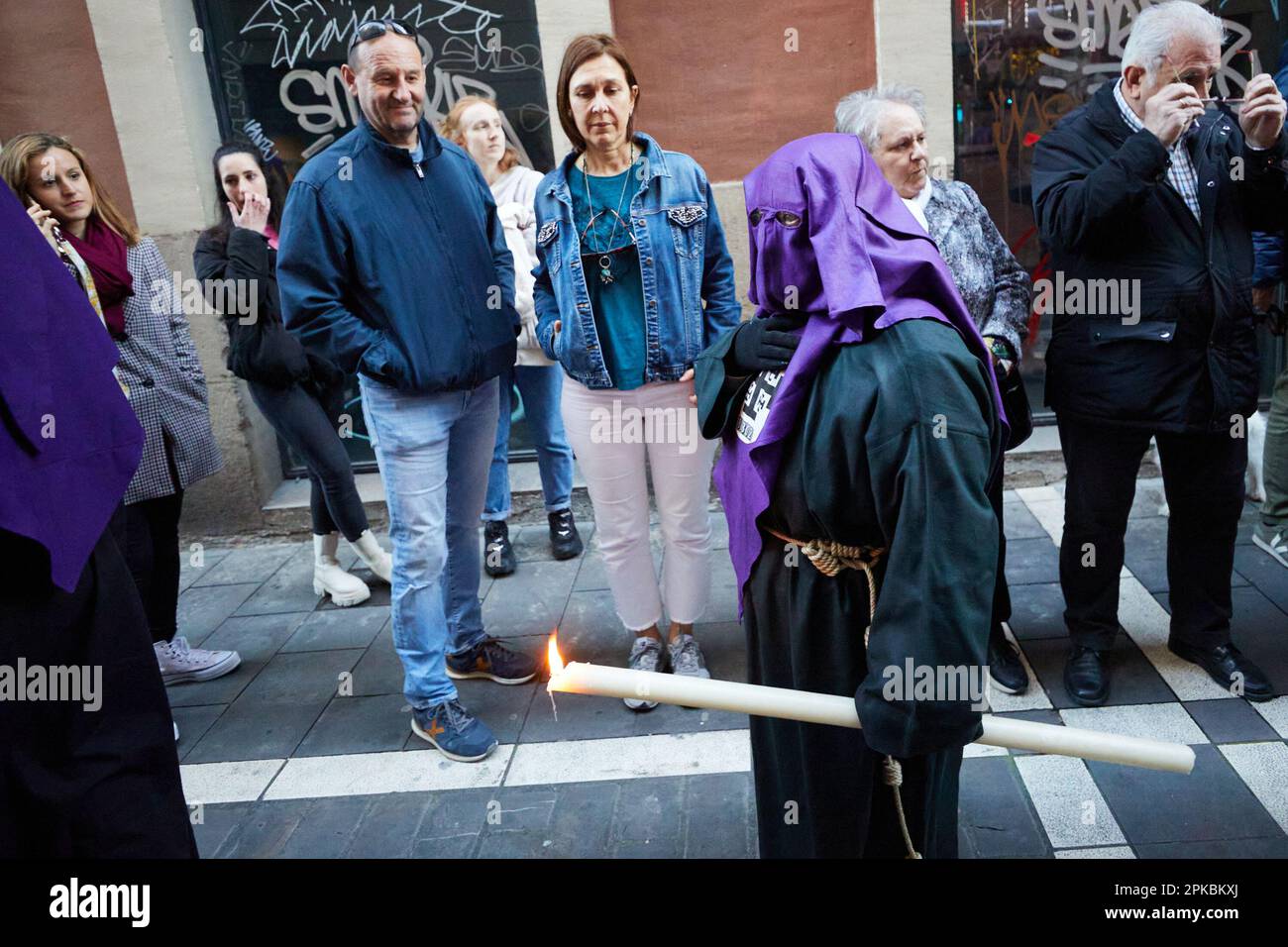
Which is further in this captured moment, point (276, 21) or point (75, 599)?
point (276, 21)

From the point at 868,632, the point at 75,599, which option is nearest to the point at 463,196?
A: the point at 75,599

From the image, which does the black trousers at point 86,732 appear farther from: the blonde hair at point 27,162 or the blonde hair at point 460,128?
the blonde hair at point 460,128


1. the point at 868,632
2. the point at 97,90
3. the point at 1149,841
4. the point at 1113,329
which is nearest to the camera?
the point at 868,632

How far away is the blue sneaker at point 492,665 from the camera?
400 cm

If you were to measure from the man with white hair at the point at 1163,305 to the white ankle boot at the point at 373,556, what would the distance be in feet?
9.94

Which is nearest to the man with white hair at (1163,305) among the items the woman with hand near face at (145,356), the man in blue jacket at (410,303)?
the man in blue jacket at (410,303)

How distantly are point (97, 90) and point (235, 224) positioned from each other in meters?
2.17

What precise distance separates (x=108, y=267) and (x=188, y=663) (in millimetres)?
1632

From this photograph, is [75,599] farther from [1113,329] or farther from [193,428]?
[1113,329]

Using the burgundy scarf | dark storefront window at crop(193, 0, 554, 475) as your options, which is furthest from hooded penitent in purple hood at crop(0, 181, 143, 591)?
dark storefront window at crop(193, 0, 554, 475)

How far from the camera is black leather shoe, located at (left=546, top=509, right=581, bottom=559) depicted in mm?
5242

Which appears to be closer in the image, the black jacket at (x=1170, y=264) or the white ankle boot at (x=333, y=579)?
the black jacket at (x=1170, y=264)

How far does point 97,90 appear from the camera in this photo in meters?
5.61

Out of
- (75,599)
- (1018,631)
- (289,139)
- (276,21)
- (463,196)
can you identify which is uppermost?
(276,21)
